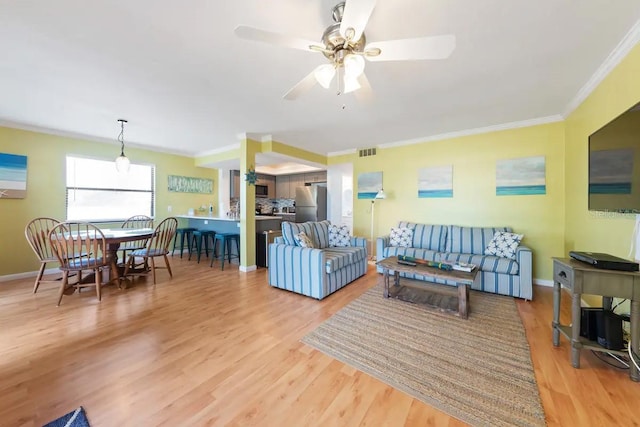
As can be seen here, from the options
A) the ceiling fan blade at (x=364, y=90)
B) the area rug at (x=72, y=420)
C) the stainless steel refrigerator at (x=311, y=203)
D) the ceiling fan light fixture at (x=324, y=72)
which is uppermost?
the ceiling fan blade at (x=364, y=90)

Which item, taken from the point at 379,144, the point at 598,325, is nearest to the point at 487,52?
the point at 598,325

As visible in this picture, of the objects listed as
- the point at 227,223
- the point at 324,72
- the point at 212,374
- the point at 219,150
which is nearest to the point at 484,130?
the point at 324,72

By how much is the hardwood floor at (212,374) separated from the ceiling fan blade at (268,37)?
6.94 ft

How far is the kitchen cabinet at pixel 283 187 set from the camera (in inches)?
306

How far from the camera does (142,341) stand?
6.78ft

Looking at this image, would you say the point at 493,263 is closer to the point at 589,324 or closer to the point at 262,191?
the point at 589,324

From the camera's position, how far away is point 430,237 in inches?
155

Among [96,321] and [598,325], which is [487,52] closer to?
[598,325]

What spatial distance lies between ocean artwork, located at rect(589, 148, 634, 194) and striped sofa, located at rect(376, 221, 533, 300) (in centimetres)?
109

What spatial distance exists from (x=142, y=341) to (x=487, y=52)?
3.80 m

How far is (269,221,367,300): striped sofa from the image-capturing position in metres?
3.00

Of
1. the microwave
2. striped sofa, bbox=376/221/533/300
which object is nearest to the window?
the microwave

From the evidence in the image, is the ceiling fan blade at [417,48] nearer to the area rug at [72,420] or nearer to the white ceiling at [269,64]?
the white ceiling at [269,64]

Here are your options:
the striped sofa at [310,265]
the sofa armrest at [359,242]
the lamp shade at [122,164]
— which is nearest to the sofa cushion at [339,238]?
the sofa armrest at [359,242]
